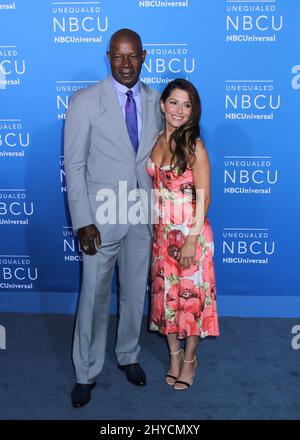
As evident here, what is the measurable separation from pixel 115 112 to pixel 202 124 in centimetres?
102

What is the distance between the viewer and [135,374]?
298 centimetres

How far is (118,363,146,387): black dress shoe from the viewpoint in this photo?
2.96 metres

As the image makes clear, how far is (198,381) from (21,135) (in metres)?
1.87

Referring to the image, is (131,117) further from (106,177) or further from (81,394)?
(81,394)

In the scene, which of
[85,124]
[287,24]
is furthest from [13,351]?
[287,24]

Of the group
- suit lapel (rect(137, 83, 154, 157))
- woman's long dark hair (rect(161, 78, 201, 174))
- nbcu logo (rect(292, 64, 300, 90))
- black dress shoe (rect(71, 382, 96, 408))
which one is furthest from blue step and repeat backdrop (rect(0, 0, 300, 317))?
black dress shoe (rect(71, 382, 96, 408))

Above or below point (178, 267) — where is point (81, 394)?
below

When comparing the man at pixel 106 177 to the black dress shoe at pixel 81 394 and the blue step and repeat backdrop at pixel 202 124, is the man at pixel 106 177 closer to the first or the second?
the black dress shoe at pixel 81 394

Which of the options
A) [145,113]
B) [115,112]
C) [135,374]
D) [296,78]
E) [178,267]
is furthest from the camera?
[296,78]

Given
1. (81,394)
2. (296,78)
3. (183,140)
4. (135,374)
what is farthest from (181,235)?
(296,78)

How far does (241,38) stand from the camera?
130 inches

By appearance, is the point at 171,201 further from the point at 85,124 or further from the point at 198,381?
the point at 198,381

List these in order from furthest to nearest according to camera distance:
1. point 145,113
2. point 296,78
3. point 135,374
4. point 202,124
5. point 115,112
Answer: point 202,124 → point 296,78 → point 135,374 → point 145,113 → point 115,112

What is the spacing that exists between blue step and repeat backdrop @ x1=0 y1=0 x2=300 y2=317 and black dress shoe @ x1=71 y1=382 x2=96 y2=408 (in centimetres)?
103
